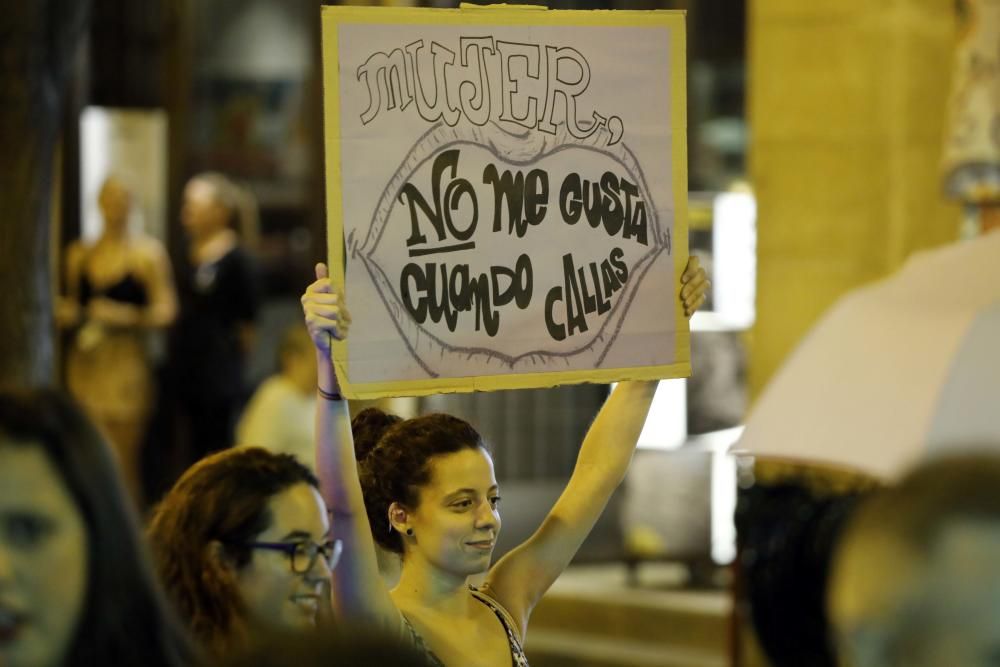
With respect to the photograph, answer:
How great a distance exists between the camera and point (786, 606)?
20.0 feet

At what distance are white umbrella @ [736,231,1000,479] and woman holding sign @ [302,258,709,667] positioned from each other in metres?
0.62

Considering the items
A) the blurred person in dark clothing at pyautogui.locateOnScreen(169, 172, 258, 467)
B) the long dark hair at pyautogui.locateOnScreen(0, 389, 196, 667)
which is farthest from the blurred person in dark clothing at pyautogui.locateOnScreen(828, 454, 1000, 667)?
the blurred person in dark clothing at pyautogui.locateOnScreen(169, 172, 258, 467)

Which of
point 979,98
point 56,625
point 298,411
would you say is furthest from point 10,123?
point 56,625

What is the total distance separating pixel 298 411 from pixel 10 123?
2182mm

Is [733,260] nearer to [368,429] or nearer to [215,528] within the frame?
[368,429]

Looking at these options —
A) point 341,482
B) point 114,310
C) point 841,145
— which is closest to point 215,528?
point 341,482

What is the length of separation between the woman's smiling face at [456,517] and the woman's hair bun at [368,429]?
170mm

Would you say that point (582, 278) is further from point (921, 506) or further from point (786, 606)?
point (786, 606)

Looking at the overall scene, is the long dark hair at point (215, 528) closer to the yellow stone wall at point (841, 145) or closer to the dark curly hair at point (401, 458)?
the dark curly hair at point (401, 458)

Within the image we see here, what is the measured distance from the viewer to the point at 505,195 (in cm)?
331

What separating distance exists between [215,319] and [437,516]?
718 centimetres

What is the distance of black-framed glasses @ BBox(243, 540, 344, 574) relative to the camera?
3115 millimetres

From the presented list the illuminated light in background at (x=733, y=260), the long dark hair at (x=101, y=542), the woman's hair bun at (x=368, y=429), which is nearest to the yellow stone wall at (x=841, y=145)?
the illuminated light in background at (x=733, y=260)

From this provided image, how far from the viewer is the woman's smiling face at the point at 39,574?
1.98m
